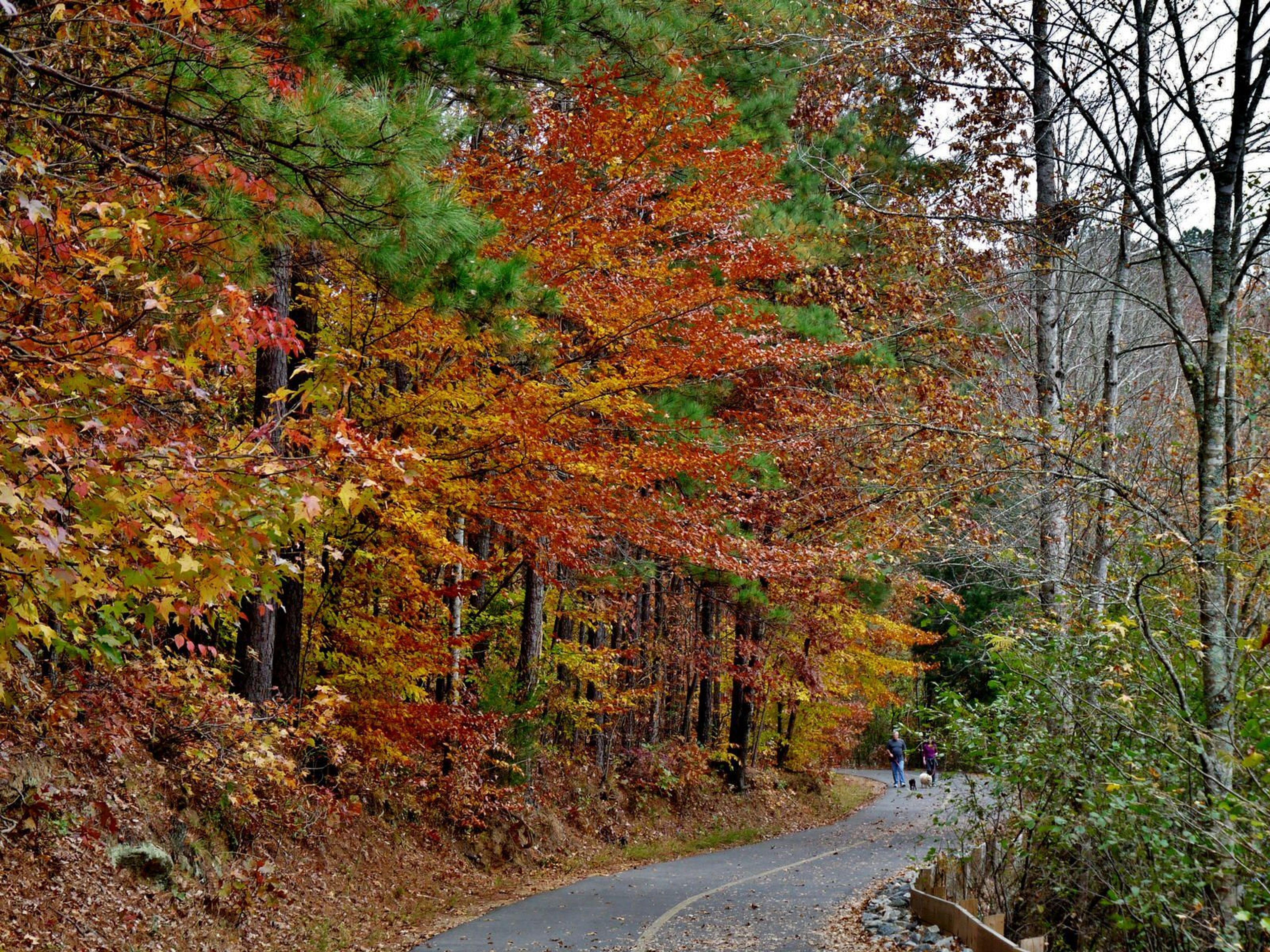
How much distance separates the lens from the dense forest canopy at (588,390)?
522 centimetres

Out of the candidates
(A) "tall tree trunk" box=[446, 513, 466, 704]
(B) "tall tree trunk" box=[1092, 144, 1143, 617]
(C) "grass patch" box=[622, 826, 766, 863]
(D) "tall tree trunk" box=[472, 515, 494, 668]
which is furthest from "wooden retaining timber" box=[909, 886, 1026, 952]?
(C) "grass patch" box=[622, 826, 766, 863]

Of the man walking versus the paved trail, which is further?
the man walking

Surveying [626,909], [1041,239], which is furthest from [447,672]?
[1041,239]

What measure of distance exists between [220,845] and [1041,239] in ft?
31.2

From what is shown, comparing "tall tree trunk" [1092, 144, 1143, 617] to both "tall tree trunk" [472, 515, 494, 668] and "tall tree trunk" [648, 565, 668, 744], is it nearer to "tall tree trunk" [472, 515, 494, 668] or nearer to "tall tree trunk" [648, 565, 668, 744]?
"tall tree trunk" [472, 515, 494, 668]

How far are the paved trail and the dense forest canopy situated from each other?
233 centimetres

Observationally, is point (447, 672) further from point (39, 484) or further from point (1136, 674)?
point (39, 484)

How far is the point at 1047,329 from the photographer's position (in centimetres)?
1243

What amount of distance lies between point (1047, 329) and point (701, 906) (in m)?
8.16

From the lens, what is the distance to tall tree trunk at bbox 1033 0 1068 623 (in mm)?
7758

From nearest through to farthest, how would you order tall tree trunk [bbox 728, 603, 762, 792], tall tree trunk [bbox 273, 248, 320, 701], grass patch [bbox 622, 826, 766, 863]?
tall tree trunk [bbox 273, 248, 320, 701], grass patch [bbox 622, 826, 766, 863], tall tree trunk [bbox 728, 603, 762, 792]

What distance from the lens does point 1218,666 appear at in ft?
21.1

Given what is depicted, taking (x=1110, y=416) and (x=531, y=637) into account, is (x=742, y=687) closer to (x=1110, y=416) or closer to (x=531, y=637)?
(x=531, y=637)

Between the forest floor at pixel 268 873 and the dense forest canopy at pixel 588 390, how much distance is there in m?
0.51
